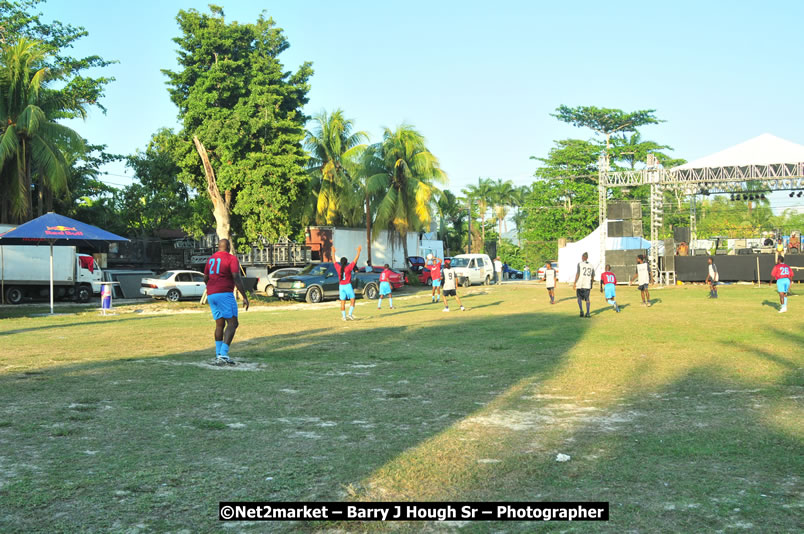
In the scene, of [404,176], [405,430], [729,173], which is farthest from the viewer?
[404,176]

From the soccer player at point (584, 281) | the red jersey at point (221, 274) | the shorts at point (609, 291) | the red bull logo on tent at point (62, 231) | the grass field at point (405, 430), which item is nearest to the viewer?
the grass field at point (405, 430)

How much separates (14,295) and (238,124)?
10812mm

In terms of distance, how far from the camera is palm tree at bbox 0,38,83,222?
2814 centimetres

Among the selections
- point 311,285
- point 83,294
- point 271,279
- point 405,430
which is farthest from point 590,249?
point 405,430

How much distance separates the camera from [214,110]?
27.5 meters

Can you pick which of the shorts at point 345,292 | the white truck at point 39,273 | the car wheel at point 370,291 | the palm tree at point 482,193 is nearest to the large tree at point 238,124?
the car wheel at point 370,291

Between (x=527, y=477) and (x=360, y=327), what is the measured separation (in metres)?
11.6

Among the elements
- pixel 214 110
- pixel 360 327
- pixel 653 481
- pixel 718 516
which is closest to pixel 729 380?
pixel 653 481

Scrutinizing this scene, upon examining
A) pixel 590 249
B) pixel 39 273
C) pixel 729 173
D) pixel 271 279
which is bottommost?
pixel 271 279

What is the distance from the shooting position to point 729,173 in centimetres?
3183

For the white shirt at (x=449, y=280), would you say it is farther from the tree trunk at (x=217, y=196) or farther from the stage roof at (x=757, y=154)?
the stage roof at (x=757, y=154)

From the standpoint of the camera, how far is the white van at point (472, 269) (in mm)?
38094

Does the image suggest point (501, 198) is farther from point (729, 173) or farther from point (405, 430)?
point (405, 430)

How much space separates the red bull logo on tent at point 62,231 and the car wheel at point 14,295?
7424 mm
